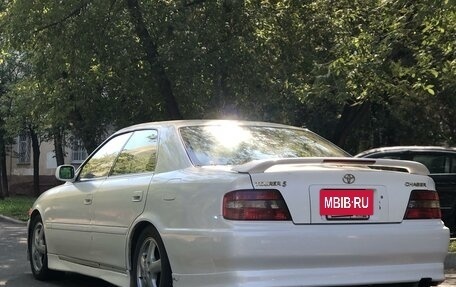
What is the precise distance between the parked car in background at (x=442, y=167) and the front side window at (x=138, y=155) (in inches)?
206

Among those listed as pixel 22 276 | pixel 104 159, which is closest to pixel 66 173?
pixel 104 159

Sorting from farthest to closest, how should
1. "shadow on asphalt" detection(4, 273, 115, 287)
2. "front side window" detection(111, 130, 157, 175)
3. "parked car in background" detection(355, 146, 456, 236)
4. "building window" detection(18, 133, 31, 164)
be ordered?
1. "building window" detection(18, 133, 31, 164)
2. "parked car in background" detection(355, 146, 456, 236)
3. "shadow on asphalt" detection(4, 273, 115, 287)
4. "front side window" detection(111, 130, 157, 175)

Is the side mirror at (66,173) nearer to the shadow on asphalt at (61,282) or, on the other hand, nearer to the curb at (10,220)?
the shadow on asphalt at (61,282)

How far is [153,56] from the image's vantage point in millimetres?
13414

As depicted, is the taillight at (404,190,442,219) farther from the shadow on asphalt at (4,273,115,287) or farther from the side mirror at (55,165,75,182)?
the side mirror at (55,165,75,182)

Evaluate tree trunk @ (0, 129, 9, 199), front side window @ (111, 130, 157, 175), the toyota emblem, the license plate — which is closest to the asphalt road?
front side window @ (111, 130, 157, 175)

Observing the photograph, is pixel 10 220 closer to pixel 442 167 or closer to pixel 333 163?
pixel 442 167

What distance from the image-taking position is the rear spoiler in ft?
14.0

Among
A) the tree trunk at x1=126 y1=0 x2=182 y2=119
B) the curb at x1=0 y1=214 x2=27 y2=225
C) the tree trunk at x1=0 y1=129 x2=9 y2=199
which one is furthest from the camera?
the tree trunk at x1=0 y1=129 x2=9 y2=199

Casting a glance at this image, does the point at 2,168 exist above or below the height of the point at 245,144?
below

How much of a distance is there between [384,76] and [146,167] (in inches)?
282

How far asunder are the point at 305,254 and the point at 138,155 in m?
2.06

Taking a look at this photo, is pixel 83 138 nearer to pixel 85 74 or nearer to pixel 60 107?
pixel 60 107

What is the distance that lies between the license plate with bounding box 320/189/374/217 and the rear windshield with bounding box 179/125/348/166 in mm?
842
